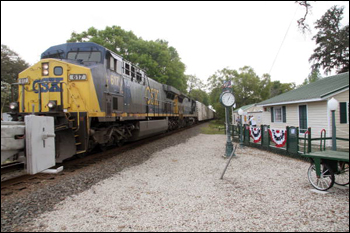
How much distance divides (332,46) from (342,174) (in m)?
19.8

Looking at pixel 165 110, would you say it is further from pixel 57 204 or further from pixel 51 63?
pixel 57 204

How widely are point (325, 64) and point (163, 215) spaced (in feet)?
83.8

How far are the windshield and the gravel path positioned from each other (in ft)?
13.4

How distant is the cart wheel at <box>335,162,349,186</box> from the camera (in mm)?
4031

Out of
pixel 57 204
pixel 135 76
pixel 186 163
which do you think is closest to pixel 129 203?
pixel 57 204

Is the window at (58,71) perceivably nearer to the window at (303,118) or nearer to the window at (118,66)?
the window at (118,66)

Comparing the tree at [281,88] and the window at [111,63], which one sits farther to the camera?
the tree at [281,88]

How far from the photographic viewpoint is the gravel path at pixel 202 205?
2.83 meters

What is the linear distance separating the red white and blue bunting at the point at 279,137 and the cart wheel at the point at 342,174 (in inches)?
138

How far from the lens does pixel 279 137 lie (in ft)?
27.2

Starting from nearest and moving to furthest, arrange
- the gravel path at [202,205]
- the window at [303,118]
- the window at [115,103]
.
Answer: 1. the gravel path at [202,205]
2. the window at [115,103]
3. the window at [303,118]

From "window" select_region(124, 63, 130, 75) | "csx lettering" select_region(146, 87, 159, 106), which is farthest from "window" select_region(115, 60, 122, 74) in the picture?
"csx lettering" select_region(146, 87, 159, 106)

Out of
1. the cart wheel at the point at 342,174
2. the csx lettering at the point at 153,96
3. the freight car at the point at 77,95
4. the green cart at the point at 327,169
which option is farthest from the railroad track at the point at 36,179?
the cart wheel at the point at 342,174

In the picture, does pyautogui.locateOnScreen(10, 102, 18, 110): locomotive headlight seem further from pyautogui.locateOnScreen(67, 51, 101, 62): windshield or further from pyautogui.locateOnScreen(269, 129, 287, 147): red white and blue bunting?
pyautogui.locateOnScreen(269, 129, 287, 147): red white and blue bunting
